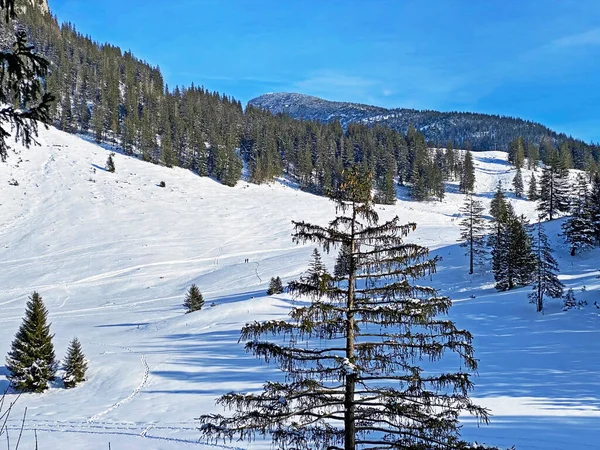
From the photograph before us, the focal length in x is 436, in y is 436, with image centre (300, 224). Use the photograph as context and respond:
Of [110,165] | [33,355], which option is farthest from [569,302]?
[110,165]

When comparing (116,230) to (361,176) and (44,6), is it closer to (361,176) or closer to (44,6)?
(361,176)

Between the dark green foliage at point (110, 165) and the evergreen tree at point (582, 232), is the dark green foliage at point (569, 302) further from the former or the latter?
the dark green foliage at point (110, 165)

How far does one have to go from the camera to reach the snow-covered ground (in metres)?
15.8

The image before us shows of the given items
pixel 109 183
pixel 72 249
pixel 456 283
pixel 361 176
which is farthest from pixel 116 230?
pixel 361 176

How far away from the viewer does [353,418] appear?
6.50 meters

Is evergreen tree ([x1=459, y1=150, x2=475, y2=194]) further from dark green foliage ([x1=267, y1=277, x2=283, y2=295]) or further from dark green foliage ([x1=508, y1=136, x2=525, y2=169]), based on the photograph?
dark green foliage ([x1=267, y1=277, x2=283, y2=295])

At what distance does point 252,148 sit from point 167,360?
100 m

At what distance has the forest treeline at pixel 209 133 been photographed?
10006 centimetres

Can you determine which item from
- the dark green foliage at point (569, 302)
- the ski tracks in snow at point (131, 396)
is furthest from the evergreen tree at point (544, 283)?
the ski tracks in snow at point (131, 396)

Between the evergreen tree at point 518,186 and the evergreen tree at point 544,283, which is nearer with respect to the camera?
the evergreen tree at point 544,283

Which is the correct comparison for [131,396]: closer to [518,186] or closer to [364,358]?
[364,358]

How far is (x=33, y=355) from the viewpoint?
21.3 meters

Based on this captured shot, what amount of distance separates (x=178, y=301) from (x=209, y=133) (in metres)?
83.9

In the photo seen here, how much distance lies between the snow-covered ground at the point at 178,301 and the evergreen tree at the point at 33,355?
86 cm
